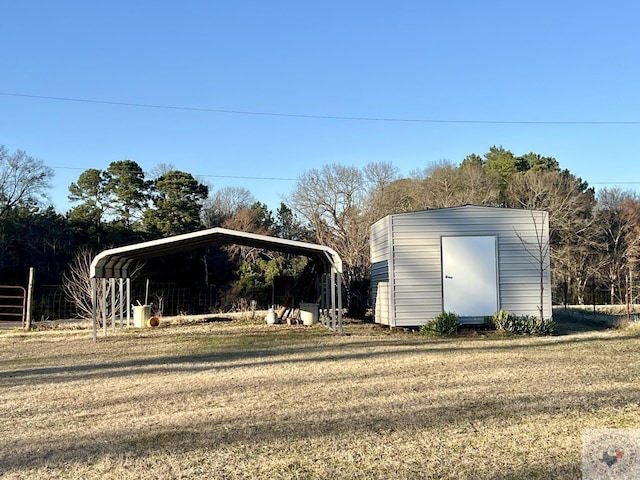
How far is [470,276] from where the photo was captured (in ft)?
Result: 45.1

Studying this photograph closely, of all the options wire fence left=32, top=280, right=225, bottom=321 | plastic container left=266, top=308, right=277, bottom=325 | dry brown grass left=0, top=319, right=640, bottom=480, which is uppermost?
wire fence left=32, top=280, right=225, bottom=321

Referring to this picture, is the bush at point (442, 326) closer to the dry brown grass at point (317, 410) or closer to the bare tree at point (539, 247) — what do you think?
the dry brown grass at point (317, 410)

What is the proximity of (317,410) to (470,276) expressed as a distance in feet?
28.8

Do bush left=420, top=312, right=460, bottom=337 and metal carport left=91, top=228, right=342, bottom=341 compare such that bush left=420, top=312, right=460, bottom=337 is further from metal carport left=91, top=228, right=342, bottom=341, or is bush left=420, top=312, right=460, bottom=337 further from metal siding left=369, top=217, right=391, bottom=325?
metal carport left=91, top=228, right=342, bottom=341

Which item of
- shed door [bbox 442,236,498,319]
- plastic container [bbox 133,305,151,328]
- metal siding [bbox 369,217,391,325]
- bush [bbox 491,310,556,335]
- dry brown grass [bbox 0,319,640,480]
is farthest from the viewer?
plastic container [bbox 133,305,151,328]

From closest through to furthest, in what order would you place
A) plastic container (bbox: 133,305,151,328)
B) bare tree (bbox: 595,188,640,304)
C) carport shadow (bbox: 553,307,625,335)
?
carport shadow (bbox: 553,307,625,335) < plastic container (bbox: 133,305,151,328) < bare tree (bbox: 595,188,640,304)

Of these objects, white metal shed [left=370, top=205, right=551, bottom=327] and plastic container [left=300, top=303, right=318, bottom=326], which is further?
plastic container [left=300, top=303, right=318, bottom=326]

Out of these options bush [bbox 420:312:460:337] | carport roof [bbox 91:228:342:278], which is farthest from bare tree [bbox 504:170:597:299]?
carport roof [bbox 91:228:342:278]

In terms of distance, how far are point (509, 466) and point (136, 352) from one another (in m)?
8.54

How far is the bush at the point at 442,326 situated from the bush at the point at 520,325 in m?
0.92

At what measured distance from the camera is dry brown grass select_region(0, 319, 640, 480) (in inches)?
162

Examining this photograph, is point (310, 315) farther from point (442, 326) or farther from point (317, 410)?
point (317, 410)

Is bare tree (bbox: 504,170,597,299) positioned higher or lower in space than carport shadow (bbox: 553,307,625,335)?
higher

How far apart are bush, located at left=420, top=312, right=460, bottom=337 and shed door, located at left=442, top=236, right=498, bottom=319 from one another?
59 centimetres
